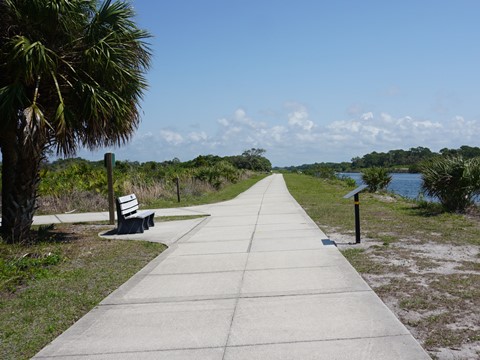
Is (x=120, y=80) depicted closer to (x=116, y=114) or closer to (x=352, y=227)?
(x=116, y=114)

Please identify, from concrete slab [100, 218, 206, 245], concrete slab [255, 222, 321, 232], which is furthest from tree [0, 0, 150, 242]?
concrete slab [255, 222, 321, 232]

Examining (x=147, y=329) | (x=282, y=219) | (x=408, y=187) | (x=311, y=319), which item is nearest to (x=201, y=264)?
(x=147, y=329)

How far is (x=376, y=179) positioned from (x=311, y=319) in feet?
85.0

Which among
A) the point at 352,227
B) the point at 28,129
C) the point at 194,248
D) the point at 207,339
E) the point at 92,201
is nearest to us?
the point at 207,339

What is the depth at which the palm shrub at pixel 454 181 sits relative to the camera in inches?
570

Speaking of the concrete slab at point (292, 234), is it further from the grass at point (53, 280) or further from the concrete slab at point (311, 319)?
the concrete slab at point (311, 319)

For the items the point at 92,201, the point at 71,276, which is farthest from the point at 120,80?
the point at 92,201

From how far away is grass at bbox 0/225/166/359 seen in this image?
16.5 feet

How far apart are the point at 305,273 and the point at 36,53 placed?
610cm

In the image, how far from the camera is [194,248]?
9672 millimetres

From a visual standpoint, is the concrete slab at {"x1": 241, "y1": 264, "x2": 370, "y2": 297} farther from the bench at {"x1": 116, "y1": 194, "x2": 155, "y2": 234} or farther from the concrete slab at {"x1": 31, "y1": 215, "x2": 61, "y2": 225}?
the concrete slab at {"x1": 31, "y1": 215, "x2": 61, "y2": 225}

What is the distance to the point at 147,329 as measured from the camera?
4.99m

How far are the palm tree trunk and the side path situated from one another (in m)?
3.14

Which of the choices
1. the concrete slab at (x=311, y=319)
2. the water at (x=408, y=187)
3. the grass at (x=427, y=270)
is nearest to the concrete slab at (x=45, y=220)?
the grass at (x=427, y=270)
